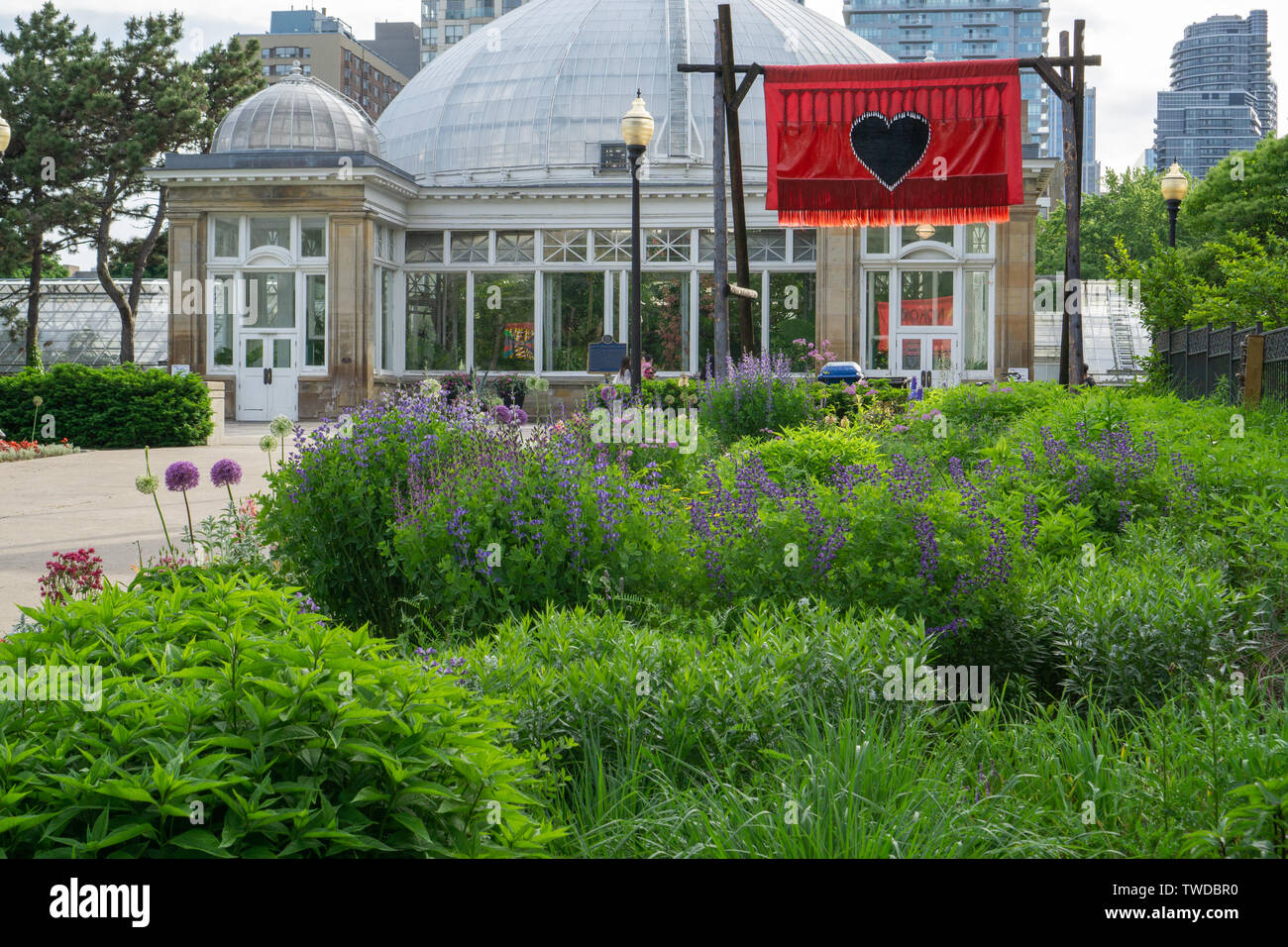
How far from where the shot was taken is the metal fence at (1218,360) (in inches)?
474

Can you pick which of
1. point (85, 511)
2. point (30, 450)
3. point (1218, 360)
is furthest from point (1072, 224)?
point (30, 450)

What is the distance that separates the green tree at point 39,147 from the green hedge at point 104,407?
14376 millimetres

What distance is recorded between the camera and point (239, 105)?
35.8 metres

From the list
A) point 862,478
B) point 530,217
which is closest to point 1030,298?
point 530,217

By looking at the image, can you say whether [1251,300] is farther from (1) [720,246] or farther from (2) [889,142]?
(1) [720,246]

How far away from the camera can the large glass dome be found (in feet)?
120

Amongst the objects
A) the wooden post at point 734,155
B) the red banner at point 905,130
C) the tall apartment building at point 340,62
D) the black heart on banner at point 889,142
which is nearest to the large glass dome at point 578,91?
the wooden post at point 734,155

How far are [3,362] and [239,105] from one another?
1611 centimetres

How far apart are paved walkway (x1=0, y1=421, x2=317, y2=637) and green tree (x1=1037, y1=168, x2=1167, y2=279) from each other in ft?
194

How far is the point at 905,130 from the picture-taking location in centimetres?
1430

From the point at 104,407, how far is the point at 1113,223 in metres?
59.7

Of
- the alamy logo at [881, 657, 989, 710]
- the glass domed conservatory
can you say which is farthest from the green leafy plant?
the glass domed conservatory

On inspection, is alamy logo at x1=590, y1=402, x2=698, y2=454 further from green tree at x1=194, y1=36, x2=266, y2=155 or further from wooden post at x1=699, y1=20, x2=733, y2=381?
green tree at x1=194, y1=36, x2=266, y2=155

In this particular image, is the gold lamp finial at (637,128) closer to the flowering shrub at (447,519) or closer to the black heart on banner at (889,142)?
the black heart on banner at (889,142)
